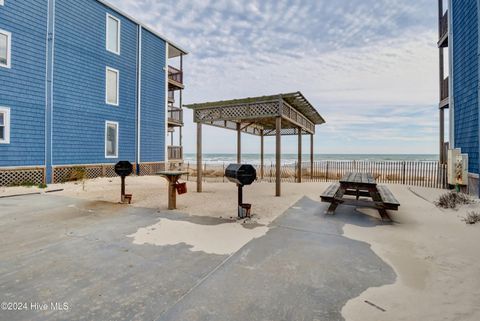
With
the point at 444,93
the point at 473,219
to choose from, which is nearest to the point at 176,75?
the point at 444,93

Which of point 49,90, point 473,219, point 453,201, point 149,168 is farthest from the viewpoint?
point 149,168

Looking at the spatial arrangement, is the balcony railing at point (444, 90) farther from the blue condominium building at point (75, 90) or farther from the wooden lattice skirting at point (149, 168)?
the blue condominium building at point (75, 90)

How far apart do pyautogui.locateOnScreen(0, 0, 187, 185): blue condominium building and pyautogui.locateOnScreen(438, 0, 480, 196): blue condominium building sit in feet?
55.0

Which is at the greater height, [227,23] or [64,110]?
[227,23]

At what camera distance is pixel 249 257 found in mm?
3100

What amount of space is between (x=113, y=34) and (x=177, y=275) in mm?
16018

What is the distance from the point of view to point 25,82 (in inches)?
392

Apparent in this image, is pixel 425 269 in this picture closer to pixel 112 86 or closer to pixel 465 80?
pixel 465 80

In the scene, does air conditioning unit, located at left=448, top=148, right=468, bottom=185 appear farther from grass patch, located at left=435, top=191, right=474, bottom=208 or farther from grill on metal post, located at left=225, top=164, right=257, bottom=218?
grill on metal post, located at left=225, top=164, right=257, bottom=218

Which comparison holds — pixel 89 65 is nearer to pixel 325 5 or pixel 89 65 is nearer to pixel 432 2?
pixel 325 5

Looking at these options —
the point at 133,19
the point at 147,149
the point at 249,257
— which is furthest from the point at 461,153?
the point at 133,19

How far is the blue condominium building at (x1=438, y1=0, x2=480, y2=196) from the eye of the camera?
7383mm

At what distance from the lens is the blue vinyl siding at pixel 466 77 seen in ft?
24.5

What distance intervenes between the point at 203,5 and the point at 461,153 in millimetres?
14067
